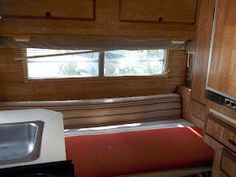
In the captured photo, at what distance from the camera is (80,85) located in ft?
7.99

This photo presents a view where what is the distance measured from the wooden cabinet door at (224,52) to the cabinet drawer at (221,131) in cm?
17

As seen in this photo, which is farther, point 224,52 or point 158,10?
point 158,10

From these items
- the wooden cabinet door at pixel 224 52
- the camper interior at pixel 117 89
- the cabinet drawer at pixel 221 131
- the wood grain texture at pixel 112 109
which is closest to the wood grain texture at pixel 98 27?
the camper interior at pixel 117 89

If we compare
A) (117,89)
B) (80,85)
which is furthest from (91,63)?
(117,89)

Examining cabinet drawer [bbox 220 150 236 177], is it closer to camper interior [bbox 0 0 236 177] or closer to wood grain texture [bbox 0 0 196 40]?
camper interior [bbox 0 0 236 177]

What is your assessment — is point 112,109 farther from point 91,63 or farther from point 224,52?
point 224,52

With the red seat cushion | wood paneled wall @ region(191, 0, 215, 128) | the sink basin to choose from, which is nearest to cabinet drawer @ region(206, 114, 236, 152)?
wood paneled wall @ region(191, 0, 215, 128)

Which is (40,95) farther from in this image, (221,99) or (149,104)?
(221,99)

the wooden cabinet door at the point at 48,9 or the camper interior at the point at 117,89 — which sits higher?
the wooden cabinet door at the point at 48,9

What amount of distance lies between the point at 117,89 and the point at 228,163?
1.47 meters

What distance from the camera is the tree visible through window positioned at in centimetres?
232

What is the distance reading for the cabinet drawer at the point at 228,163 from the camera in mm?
1219

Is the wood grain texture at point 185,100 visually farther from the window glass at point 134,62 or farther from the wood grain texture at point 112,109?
the window glass at point 134,62

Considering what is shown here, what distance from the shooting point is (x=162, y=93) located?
2732 millimetres
